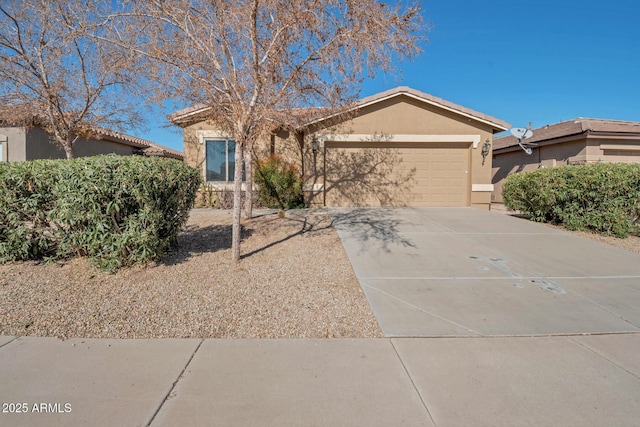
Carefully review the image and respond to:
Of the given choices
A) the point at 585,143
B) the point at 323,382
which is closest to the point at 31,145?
the point at 323,382

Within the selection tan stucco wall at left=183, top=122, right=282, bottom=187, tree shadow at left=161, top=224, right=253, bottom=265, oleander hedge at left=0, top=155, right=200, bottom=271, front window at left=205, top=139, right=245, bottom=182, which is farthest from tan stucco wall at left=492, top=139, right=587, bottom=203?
oleander hedge at left=0, top=155, right=200, bottom=271

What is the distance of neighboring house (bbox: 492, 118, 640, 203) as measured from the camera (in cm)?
1329

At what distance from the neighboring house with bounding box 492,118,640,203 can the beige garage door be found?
4708 millimetres

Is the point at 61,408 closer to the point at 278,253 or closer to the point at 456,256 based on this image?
the point at 278,253

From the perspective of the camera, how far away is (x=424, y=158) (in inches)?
507

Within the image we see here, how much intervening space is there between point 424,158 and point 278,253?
27.4 feet

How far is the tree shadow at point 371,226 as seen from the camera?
7.68 metres

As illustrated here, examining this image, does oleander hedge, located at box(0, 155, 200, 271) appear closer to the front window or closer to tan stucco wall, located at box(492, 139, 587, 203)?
the front window

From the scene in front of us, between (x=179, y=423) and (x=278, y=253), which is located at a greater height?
(x=278, y=253)

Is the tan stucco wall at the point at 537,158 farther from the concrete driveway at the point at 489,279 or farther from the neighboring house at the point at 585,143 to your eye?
the concrete driveway at the point at 489,279

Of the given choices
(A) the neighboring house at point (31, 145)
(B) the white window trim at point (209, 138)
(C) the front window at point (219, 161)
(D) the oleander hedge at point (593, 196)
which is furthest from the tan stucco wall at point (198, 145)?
(D) the oleander hedge at point (593, 196)

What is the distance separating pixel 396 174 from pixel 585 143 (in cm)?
758

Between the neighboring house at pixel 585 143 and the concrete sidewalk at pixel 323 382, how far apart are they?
12.4 m

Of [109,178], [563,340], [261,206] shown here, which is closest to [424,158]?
[261,206]
